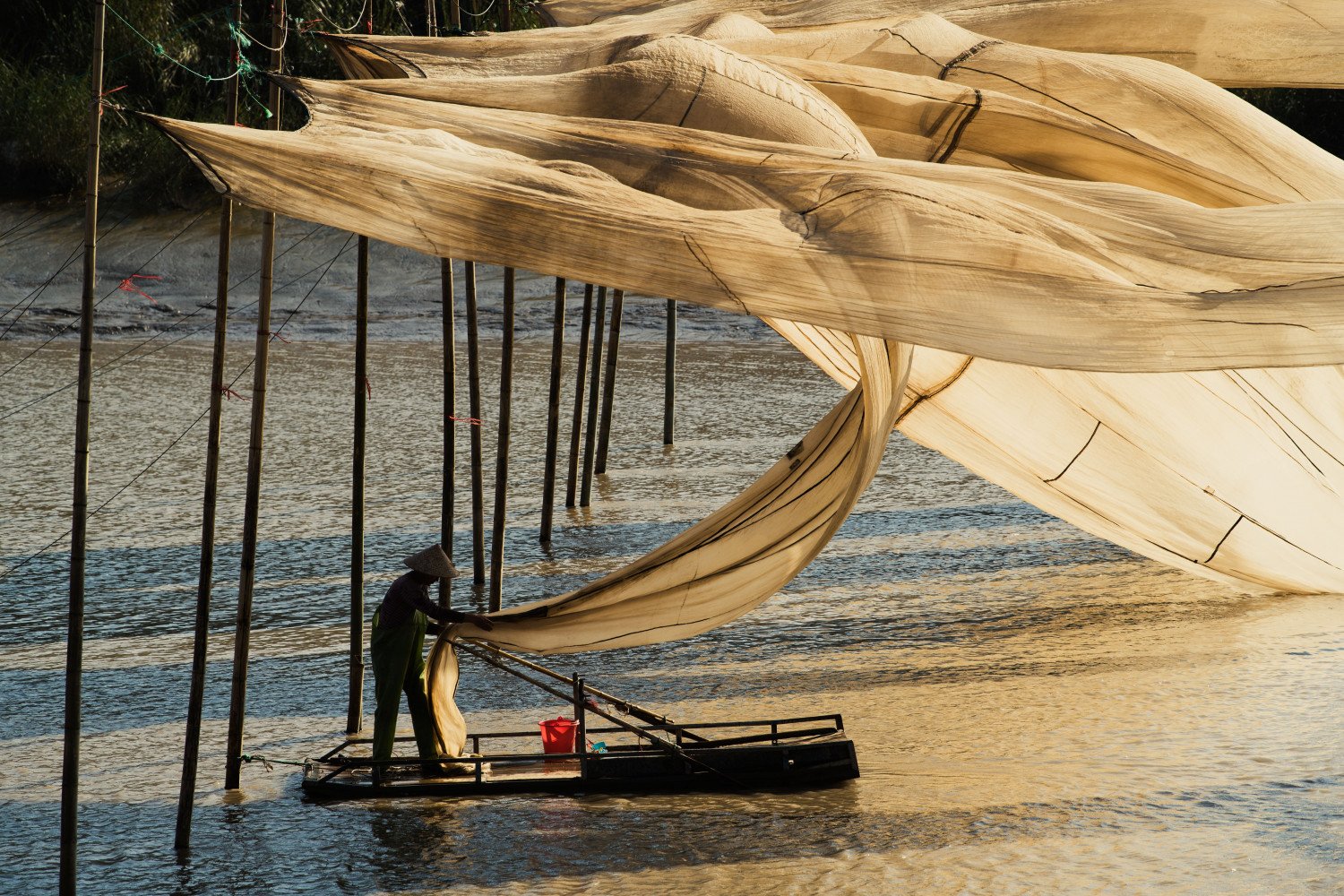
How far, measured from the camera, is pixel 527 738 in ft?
23.8

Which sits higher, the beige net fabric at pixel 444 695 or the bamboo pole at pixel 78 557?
the bamboo pole at pixel 78 557

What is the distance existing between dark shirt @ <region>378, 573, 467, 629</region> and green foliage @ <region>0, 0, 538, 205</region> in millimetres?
17843

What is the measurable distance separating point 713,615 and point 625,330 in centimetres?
1517

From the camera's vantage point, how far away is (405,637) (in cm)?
642

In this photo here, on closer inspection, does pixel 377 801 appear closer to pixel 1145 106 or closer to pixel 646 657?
pixel 646 657

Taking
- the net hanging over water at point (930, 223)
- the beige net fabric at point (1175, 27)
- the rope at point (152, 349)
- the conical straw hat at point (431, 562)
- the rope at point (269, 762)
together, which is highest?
the beige net fabric at point (1175, 27)

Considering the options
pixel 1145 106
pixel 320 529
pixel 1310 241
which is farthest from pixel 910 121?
pixel 320 529

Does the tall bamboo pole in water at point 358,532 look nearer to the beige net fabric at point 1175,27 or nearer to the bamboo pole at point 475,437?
A: the bamboo pole at point 475,437

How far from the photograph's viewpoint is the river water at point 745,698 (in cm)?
581

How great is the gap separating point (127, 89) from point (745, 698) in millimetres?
20743

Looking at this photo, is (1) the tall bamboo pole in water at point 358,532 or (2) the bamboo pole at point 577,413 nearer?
(1) the tall bamboo pole in water at point 358,532

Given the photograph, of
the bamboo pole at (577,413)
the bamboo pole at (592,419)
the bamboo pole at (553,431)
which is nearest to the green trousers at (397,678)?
the bamboo pole at (553,431)

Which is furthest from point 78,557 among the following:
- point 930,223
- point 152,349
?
point 152,349

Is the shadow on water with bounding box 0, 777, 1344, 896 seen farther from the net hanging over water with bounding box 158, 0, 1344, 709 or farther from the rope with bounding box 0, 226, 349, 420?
the rope with bounding box 0, 226, 349, 420
